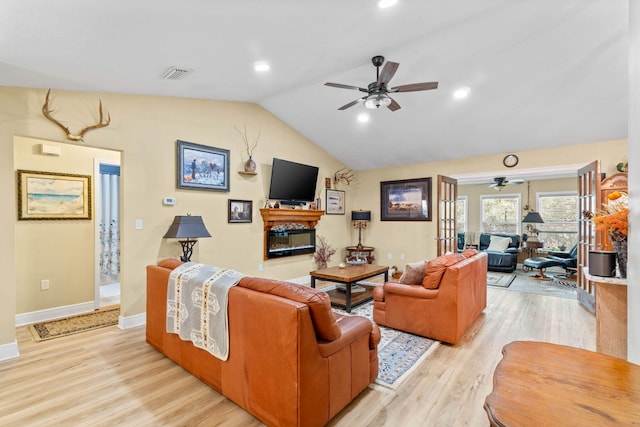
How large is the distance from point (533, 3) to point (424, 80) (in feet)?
4.60

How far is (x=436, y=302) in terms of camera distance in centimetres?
315

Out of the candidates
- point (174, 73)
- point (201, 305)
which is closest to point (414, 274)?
point (201, 305)

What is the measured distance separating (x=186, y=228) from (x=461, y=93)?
13.4 feet

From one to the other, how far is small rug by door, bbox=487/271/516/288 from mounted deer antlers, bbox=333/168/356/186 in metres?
3.67

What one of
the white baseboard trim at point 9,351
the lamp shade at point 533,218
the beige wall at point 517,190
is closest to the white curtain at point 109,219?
the white baseboard trim at point 9,351

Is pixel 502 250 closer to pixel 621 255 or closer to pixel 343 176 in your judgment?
pixel 343 176

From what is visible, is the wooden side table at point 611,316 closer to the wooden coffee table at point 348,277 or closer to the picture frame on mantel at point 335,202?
the wooden coffee table at point 348,277

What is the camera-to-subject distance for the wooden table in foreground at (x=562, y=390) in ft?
3.06

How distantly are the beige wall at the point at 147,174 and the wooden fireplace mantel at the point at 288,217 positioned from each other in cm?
15

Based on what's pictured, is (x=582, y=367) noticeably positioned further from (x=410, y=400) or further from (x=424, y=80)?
(x=424, y=80)

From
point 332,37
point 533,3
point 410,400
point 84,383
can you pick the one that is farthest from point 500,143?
point 84,383

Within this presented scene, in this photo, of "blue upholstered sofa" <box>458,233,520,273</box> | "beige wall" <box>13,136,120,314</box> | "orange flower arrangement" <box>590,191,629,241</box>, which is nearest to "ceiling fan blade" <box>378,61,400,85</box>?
"orange flower arrangement" <box>590,191,629,241</box>

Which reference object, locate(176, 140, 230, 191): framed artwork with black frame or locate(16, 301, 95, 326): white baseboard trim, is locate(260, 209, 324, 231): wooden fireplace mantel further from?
locate(16, 301, 95, 326): white baseboard trim

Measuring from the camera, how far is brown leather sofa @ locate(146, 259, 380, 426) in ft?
5.54
